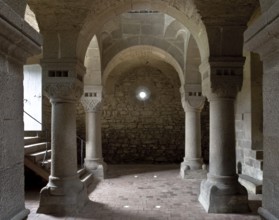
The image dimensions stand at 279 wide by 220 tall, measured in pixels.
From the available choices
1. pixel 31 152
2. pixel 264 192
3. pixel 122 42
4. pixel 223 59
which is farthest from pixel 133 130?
pixel 264 192

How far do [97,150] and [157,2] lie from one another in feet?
14.8

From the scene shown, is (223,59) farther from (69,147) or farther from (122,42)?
(122,42)

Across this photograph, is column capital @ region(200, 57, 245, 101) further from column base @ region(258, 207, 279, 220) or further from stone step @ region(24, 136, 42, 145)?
stone step @ region(24, 136, 42, 145)

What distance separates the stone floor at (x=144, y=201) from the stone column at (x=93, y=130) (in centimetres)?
49

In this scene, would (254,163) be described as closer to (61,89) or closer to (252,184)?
(252,184)

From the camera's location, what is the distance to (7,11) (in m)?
1.58

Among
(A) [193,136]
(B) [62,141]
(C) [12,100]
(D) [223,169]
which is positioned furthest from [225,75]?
(A) [193,136]

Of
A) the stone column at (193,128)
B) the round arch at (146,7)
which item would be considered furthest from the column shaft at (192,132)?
the round arch at (146,7)

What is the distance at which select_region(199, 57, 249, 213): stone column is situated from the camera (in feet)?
14.8

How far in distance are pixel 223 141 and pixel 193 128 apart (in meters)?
3.35

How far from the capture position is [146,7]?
17.7ft

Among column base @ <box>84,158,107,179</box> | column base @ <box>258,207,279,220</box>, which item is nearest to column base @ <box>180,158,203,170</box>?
column base @ <box>84,158,107,179</box>

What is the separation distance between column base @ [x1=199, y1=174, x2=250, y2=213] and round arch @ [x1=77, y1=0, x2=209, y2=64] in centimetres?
200

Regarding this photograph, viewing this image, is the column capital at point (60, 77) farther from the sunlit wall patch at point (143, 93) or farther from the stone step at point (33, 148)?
the sunlit wall patch at point (143, 93)
